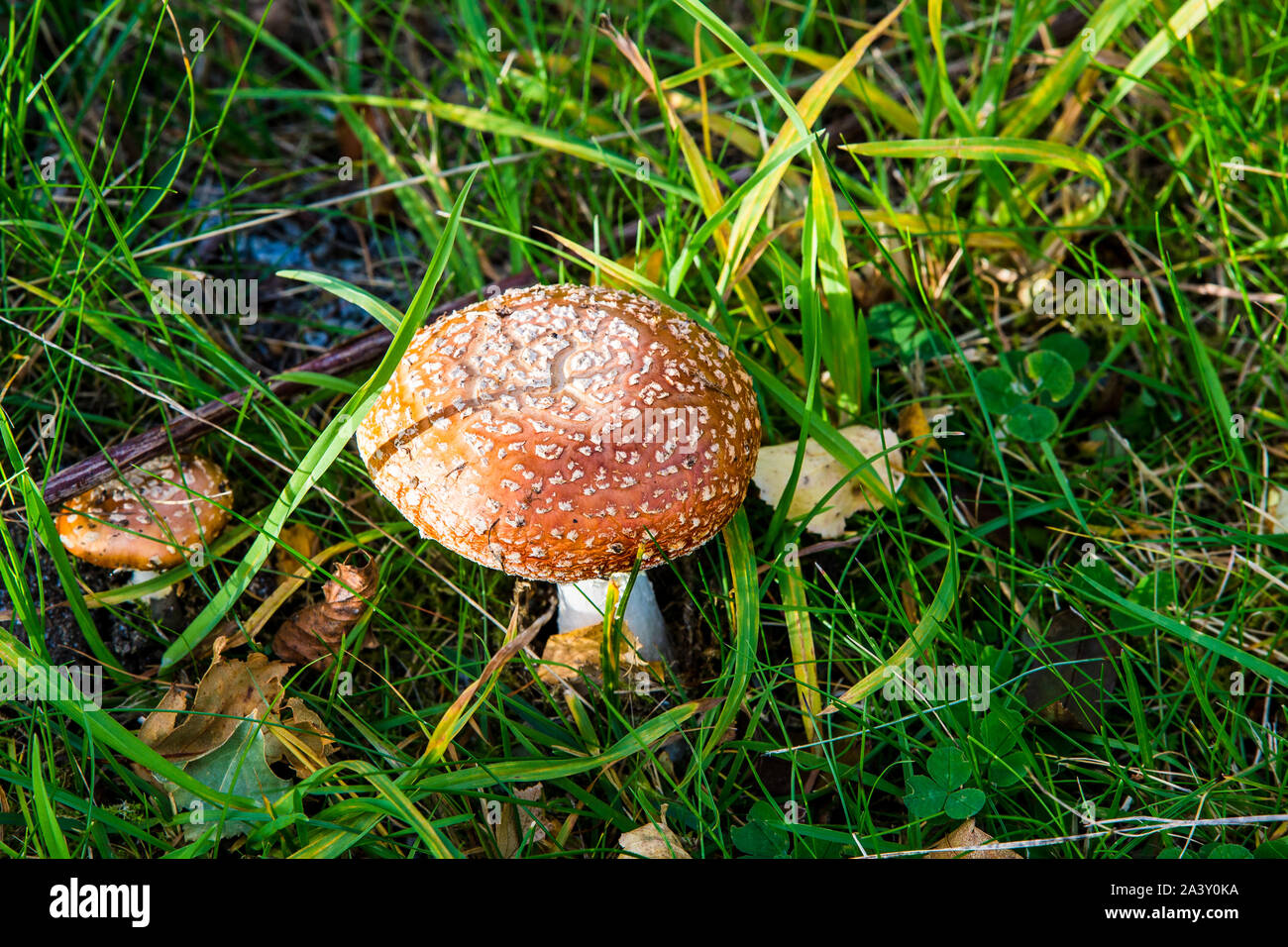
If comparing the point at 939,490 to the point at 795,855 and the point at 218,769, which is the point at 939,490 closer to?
the point at 795,855

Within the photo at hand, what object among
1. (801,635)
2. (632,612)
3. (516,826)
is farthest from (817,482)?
(516,826)

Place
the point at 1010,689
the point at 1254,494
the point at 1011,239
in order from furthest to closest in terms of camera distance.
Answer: the point at 1011,239
the point at 1254,494
the point at 1010,689

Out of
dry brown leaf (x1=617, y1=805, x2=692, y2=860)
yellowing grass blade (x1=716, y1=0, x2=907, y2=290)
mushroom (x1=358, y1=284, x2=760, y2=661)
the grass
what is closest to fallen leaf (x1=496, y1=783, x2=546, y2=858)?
the grass

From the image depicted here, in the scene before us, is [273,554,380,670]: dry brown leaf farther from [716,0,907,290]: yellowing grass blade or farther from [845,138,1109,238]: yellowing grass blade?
[845,138,1109,238]: yellowing grass blade

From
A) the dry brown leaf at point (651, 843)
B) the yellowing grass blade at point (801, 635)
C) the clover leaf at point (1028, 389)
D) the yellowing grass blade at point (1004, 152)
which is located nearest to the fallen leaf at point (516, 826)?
the dry brown leaf at point (651, 843)

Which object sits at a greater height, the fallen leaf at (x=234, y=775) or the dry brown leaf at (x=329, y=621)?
the dry brown leaf at (x=329, y=621)

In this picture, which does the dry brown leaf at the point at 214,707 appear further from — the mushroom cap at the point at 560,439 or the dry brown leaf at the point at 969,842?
the dry brown leaf at the point at 969,842
